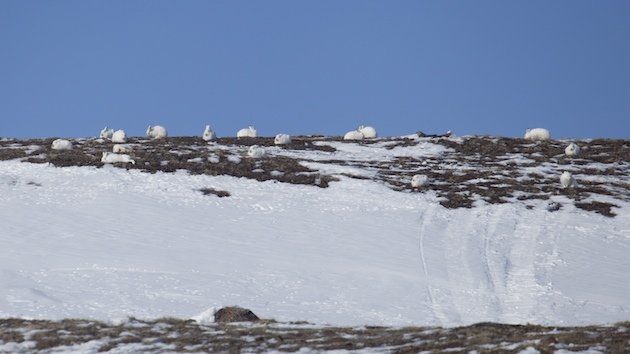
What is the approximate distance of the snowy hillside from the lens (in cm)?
2836

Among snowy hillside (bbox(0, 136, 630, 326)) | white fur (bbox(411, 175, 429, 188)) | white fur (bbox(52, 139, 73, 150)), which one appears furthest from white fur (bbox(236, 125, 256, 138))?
white fur (bbox(411, 175, 429, 188))

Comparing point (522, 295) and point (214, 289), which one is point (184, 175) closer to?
point (214, 289)

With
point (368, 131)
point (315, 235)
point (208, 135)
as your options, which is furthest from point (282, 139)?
point (315, 235)

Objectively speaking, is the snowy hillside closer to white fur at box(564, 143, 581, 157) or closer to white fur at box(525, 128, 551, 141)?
white fur at box(564, 143, 581, 157)

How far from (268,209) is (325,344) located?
77.1 feet

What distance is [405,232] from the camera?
A: 38.2 meters

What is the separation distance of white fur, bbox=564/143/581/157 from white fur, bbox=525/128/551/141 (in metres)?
6.28

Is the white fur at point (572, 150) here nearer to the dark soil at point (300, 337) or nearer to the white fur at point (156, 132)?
the white fur at point (156, 132)

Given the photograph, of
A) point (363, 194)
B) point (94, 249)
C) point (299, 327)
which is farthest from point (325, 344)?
point (363, 194)

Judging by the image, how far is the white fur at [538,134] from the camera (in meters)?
63.1

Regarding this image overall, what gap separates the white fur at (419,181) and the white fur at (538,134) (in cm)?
1960

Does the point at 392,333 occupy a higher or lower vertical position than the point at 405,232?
lower

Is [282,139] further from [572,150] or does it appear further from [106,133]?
[572,150]

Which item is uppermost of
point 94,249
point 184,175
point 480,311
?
point 184,175
